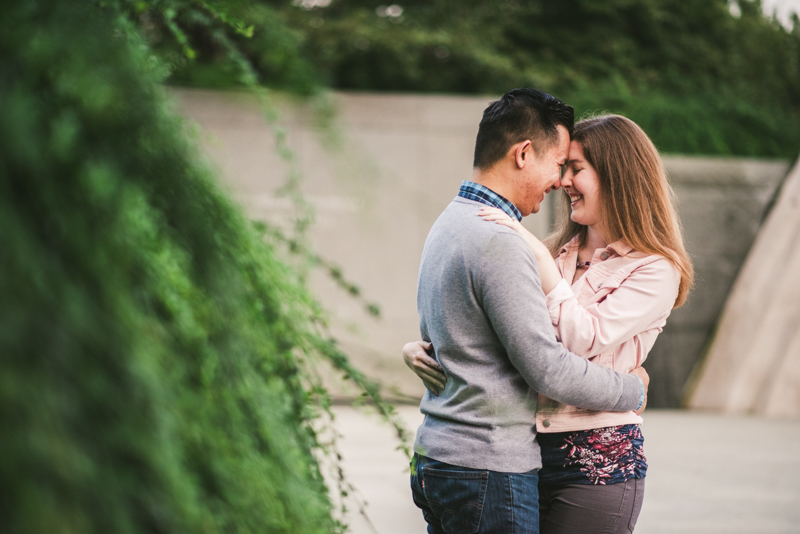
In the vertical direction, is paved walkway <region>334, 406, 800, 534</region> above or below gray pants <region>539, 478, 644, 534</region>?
below

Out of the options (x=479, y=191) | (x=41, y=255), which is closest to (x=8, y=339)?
(x=41, y=255)

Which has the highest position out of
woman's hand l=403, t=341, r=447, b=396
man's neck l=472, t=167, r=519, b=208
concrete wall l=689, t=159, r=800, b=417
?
man's neck l=472, t=167, r=519, b=208

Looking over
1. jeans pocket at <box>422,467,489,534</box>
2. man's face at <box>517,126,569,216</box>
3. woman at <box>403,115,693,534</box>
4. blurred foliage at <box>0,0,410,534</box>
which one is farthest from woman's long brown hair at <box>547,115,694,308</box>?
blurred foliage at <box>0,0,410,534</box>

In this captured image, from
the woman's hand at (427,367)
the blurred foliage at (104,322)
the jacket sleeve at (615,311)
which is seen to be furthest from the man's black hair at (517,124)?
the blurred foliage at (104,322)

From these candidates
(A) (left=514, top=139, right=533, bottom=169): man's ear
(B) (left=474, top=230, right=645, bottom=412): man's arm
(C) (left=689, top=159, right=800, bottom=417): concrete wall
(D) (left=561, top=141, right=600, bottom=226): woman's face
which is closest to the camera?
(B) (left=474, top=230, right=645, bottom=412): man's arm

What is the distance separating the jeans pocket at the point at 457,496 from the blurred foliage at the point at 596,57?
664 cm

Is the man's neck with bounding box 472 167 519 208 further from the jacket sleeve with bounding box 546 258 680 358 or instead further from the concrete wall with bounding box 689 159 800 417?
the concrete wall with bounding box 689 159 800 417

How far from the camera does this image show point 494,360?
5.84 feet

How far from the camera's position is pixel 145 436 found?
1.86 feet

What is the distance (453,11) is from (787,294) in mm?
5095

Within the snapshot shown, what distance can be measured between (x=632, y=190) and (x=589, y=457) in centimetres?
71

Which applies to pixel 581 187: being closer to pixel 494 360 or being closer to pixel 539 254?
pixel 539 254

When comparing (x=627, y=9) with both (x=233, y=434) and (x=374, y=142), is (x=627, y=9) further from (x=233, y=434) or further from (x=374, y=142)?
(x=233, y=434)

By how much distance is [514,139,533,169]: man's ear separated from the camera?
6.19 feet
